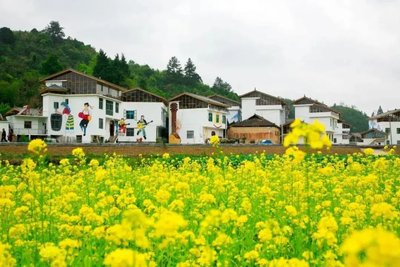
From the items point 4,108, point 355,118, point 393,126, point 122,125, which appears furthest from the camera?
point 355,118

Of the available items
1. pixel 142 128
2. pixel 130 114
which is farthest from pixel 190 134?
pixel 130 114

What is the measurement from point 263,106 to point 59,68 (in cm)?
2348

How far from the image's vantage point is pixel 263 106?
4969cm

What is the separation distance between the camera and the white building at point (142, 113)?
139 ft

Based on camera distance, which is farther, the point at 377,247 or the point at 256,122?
the point at 256,122

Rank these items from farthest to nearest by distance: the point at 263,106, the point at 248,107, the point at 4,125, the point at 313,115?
the point at 313,115, the point at 248,107, the point at 263,106, the point at 4,125

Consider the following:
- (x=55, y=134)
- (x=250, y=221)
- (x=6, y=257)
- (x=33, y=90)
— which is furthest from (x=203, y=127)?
(x=6, y=257)

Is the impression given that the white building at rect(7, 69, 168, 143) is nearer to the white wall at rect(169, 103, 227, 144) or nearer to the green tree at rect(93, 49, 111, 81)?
the white wall at rect(169, 103, 227, 144)

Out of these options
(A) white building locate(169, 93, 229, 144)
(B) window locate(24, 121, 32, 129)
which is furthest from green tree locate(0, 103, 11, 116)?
(A) white building locate(169, 93, 229, 144)

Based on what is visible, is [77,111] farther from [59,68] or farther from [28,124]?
[59,68]

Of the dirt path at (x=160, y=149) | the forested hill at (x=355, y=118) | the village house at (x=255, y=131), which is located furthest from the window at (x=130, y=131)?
the forested hill at (x=355, y=118)

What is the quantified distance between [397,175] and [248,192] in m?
3.74

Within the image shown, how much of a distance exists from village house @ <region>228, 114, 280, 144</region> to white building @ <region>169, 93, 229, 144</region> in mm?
3195

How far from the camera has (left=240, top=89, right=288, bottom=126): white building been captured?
49.4 m
